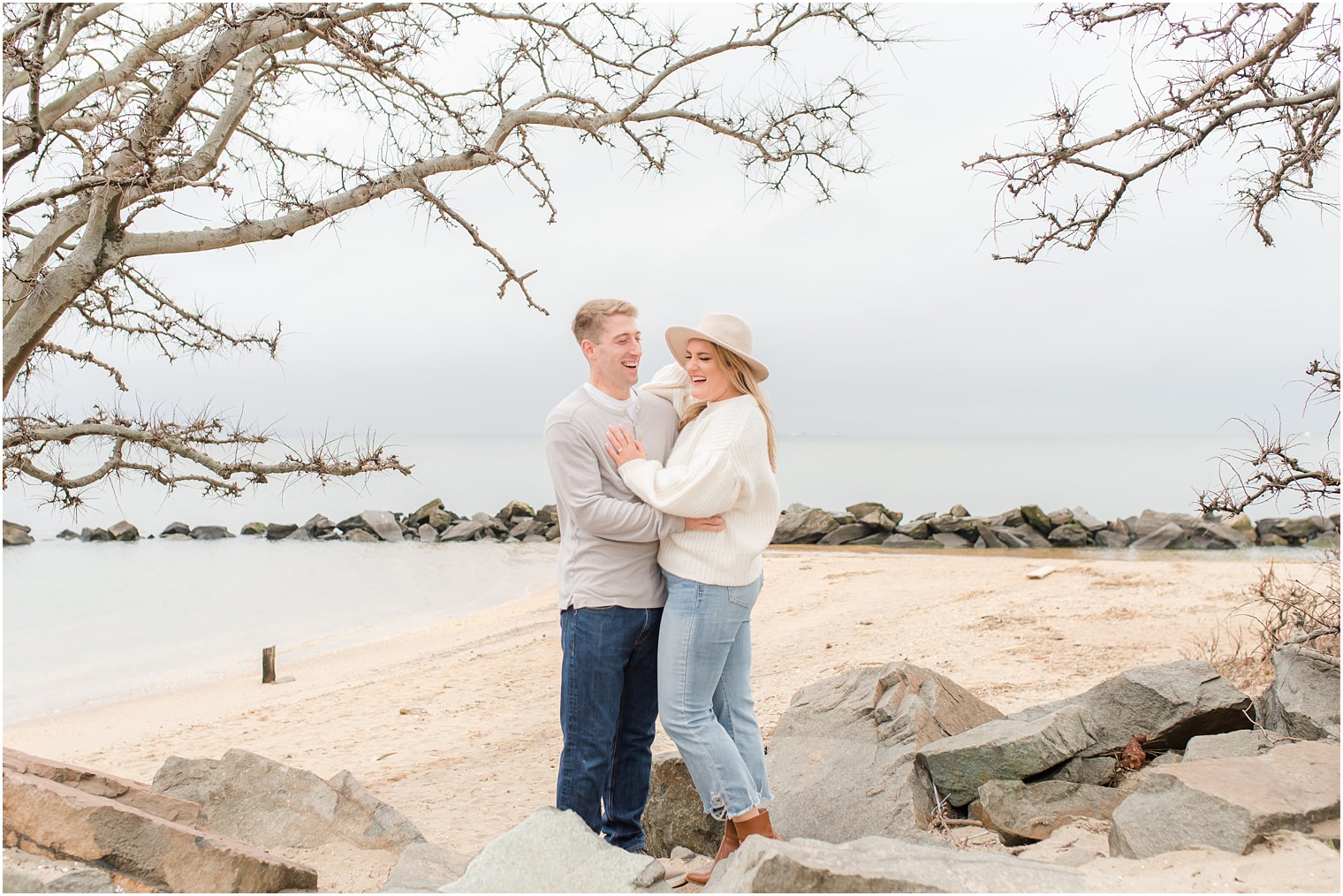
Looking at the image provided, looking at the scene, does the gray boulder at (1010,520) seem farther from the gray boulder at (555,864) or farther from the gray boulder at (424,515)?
the gray boulder at (555,864)

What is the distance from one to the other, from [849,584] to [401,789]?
10027 mm

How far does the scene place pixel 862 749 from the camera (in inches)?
214

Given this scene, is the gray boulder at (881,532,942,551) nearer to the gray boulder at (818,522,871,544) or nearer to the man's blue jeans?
the gray boulder at (818,522,871,544)

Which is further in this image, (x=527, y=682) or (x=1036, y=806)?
(x=527, y=682)

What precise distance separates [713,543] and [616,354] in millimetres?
920

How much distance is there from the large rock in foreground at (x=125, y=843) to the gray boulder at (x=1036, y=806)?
3.33m

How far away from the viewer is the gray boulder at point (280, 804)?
16.5ft

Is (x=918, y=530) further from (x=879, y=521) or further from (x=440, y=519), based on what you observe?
(x=440, y=519)

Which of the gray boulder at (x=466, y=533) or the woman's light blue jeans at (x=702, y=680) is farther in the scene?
the gray boulder at (x=466, y=533)

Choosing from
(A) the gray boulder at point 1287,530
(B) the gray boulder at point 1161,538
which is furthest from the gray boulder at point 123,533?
(A) the gray boulder at point 1287,530

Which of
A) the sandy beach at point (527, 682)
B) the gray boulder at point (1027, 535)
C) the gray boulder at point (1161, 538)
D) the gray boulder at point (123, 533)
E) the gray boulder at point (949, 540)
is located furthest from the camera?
the gray boulder at point (123, 533)

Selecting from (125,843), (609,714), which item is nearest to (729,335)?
(609,714)

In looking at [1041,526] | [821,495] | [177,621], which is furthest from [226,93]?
[821,495]

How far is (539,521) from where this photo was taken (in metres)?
30.6
